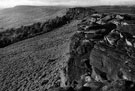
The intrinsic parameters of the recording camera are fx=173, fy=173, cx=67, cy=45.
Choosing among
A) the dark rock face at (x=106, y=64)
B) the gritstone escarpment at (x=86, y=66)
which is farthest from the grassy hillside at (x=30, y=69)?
the dark rock face at (x=106, y=64)

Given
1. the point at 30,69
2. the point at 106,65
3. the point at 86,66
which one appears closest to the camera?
the point at 106,65

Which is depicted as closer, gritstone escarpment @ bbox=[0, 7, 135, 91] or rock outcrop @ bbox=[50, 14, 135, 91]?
rock outcrop @ bbox=[50, 14, 135, 91]

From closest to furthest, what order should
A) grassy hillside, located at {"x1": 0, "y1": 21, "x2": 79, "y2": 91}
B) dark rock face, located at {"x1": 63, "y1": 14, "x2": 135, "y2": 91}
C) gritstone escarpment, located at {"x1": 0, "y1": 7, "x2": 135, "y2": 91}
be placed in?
dark rock face, located at {"x1": 63, "y1": 14, "x2": 135, "y2": 91} → gritstone escarpment, located at {"x1": 0, "y1": 7, "x2": 135, "y2": 91} → grassy hillside, located at {"x1": 0, "y1": 21, "x2": 79, "y2": 91}

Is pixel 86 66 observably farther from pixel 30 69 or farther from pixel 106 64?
pixel 30 69

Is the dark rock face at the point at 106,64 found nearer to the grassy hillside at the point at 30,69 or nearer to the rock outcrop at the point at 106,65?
the rock outcrop at the point at 106,65

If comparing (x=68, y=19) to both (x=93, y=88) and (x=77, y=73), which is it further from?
(x=93, y=88)

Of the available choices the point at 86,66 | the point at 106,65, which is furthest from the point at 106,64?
the point at 86,66

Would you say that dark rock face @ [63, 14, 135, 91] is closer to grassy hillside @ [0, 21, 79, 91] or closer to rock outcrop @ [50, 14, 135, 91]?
rock outcrop @ [50, 14, 135, 91]

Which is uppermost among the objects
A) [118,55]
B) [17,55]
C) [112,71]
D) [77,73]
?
[118,55]

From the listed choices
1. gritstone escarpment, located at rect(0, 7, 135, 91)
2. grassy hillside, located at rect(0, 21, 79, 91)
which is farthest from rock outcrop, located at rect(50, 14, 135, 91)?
grassy hillside, located at rect(0, 21, 79, 91)

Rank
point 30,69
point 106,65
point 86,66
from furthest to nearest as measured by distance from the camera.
→ point 30,69
point 86,66
point 106,65

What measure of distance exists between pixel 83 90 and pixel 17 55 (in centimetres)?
3020

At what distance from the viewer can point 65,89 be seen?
626 inches

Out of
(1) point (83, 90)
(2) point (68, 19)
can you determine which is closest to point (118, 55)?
(1) point (83, 90)
